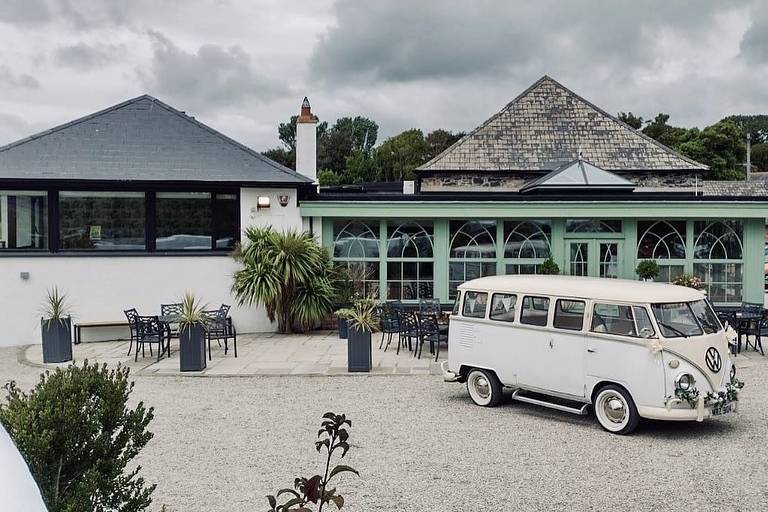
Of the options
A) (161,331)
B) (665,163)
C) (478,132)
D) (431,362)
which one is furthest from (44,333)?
(665,163)

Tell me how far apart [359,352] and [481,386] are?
106 inches

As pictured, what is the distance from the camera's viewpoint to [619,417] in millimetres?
8109

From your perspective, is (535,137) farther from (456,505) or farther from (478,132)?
(456,505)

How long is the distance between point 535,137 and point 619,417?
18468 millimetres

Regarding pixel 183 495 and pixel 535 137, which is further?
pixel 535 137

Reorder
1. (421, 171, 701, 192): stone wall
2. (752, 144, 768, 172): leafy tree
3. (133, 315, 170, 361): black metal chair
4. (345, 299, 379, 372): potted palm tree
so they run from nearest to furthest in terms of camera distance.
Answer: (345, 299, 379, 372): potted palm tree → (133, 315, 170, 361): black metal chair → (421, 171, 701, 192): stone wall → (752, 144, 768, 172): leafy tree

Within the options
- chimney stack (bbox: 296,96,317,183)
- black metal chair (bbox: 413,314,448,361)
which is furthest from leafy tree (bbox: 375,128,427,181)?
black metal chair (bbox: 413,314,448,361)

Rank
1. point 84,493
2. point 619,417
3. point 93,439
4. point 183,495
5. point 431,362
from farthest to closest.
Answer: point 431,362
point 619,417
point 183,495
point 93,439
point 84,493

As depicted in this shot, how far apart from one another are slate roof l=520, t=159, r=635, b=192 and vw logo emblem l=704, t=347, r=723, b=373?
34.4 feet

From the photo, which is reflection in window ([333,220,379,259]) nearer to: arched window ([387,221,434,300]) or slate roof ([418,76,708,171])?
arched window ([387,221,434,300])

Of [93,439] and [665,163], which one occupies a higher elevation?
[665,163]

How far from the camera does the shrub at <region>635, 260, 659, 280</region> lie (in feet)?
51.9

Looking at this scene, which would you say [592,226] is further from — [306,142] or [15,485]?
[15,485]

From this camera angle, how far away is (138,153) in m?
16.1
